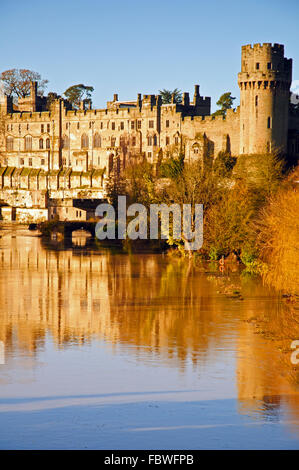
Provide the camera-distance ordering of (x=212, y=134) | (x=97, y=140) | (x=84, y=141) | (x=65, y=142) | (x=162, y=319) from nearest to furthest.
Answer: (x=162, y=319), (x=212, y=134), (x=97, y=140), (x=84, y=141), (x=65, y=142)

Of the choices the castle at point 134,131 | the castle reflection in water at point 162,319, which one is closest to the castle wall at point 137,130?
the castle at point 134,131

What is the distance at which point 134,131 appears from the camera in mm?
80688

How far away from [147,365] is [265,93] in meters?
49.6

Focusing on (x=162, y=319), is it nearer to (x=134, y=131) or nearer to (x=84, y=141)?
(x=134, y=131)

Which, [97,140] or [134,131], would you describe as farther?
[97,140]

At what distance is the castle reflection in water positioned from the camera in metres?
19.5

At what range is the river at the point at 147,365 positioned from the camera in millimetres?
15031

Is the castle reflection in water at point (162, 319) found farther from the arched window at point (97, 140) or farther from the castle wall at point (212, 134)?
the arched window at point (97, 140)

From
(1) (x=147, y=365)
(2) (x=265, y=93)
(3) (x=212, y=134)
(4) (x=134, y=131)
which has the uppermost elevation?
(2) (x=265, y=93)

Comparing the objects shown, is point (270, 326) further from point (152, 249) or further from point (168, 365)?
point (152, 249)

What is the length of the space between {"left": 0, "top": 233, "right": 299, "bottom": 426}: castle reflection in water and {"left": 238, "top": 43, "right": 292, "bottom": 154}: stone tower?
28853 millimetres

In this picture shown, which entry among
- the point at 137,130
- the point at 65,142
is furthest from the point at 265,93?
the point at 65,142

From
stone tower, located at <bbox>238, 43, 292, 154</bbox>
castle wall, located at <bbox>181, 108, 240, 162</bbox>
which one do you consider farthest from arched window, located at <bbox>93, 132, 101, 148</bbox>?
stone tower, located at <bbox>238, 43, 292, 154</bbox>
